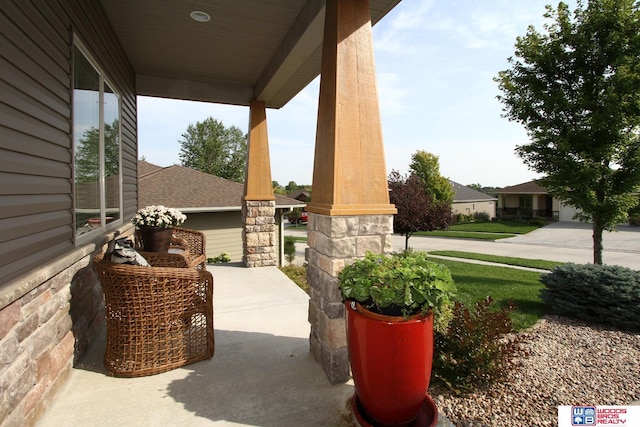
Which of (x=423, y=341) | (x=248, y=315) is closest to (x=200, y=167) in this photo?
(x=248, y=315)

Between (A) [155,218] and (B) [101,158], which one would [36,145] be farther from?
(A) [155,218]

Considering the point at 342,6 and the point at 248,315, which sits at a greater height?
the point at 342,6

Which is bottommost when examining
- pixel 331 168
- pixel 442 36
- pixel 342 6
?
pixel 331 168

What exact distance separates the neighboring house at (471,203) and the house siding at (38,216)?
29.5 m

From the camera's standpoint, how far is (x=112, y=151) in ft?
13.7

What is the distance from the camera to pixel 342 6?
252 cm

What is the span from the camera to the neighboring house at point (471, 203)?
29.4 m

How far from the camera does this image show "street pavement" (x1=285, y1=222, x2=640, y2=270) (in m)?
11.6

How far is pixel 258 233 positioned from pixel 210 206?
4189 mm

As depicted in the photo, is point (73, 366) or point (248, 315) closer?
point (73, 366)

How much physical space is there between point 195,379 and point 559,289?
190 inches

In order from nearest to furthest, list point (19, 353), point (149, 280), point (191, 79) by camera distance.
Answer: point (19, 353) < point (149, 280) < point (191, 79)

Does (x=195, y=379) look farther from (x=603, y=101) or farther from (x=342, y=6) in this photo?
(x=603, y=101)

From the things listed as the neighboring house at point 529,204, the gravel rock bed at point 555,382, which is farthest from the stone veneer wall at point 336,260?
the neighboring house at point 529,204
